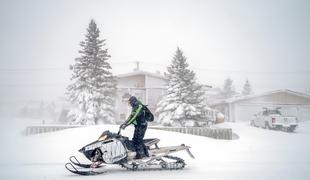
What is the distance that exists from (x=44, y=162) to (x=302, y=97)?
116 ft

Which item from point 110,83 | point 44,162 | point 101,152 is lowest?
point 44,162

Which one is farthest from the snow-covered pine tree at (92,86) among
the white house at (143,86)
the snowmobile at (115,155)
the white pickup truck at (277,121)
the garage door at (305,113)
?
the garage door at (305,113)

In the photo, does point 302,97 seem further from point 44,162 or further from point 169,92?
point 44,162

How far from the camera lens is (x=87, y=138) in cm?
1254

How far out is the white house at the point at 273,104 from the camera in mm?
34875

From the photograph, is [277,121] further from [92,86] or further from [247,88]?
[247,88]

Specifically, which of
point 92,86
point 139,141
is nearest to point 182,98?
point 92,86

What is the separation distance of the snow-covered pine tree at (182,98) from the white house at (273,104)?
41.2 feet

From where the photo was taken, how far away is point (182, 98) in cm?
2347

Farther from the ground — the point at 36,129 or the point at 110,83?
the point at 110,83

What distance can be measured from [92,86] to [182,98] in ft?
26.6

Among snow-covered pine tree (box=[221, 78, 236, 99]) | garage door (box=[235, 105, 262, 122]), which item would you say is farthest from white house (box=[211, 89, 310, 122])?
snow-covered pine tree (box=[221, 78, 236, 99])

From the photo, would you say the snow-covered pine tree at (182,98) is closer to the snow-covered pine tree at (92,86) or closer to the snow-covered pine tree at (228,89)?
the snow-covered pine tree at (92,86)

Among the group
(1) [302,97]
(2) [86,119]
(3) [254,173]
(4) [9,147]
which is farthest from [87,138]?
(1) [302,97]
